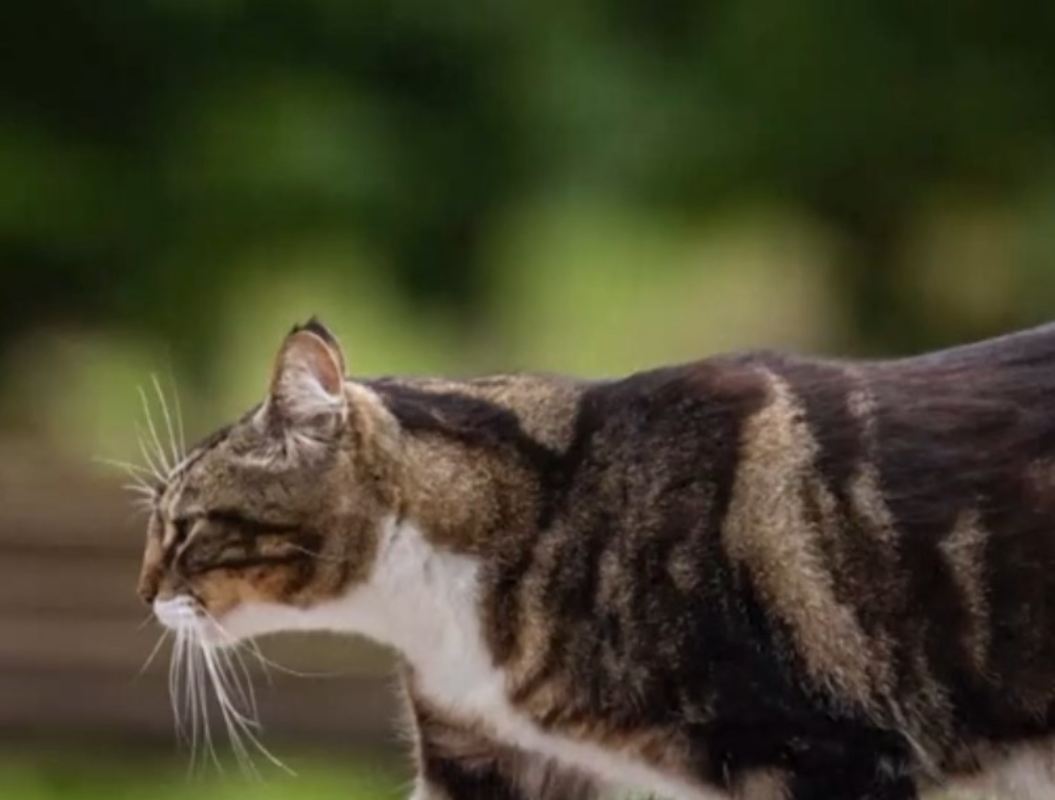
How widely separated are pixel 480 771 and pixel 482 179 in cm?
372

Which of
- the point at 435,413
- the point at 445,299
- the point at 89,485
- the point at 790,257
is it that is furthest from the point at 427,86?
the point at 435,413

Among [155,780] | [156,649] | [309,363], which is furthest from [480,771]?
[155,780]

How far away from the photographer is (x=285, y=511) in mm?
2322

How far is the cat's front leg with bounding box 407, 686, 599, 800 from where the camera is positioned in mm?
2330

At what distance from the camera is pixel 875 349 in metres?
6.23

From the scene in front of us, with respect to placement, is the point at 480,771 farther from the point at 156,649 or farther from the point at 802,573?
the point at 156,649

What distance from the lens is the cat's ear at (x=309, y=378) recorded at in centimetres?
229

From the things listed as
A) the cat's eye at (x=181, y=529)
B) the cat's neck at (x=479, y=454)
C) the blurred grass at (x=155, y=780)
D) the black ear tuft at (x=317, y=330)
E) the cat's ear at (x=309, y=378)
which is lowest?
the blurred grass at (x=155, y=780)

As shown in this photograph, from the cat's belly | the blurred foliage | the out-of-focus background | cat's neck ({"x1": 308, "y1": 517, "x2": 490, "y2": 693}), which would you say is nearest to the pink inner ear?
cat's neck ({"x1": 308, "y1": 517, "x2": 490, "y2": 693})

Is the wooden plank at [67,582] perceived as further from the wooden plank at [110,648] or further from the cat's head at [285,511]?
the cat's head at [285,511]

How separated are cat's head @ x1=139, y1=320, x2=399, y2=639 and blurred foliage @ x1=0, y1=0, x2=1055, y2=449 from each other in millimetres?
3359

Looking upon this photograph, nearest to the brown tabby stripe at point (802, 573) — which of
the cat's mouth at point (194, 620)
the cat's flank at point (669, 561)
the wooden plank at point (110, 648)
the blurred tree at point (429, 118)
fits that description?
the cat's flank at point (669, 561)

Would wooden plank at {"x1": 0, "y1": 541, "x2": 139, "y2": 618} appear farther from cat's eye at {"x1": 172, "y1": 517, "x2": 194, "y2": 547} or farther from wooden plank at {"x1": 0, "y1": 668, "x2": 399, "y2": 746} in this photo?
cat's eye at {"x1": 172, "y1": 517, "x2": 194, "y2": 547}

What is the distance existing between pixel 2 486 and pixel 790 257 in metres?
2.08
